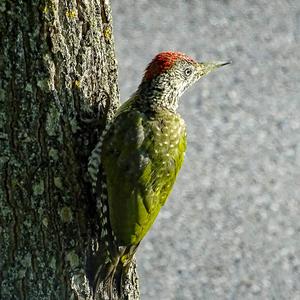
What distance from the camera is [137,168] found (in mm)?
4422

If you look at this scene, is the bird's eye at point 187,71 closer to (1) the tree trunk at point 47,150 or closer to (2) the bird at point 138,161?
(2) the bird at point 138,161

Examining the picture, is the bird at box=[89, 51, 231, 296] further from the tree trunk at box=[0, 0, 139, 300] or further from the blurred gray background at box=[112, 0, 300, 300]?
the blurred gray background at box=[112, 0, 300, 300]

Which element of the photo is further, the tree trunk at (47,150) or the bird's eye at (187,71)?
the bird's eye at (187,71)

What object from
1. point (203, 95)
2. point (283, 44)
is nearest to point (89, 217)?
point (203, 95)

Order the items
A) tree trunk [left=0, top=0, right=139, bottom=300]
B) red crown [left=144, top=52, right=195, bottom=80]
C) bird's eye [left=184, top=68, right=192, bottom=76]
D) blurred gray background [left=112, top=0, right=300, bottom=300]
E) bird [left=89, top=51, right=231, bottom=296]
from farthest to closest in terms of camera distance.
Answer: blurred gray background [left=112, top=0, right=300, bottom=300] < bird's eye [left=184, top=68, right=192, bottom=76] < red crown [left=144, top=52, right=195, bottom=80] < bird [left=89, top=51, right=231, bottom=296] < tree trunk [left=0, top=0, right=139, bottom=300]

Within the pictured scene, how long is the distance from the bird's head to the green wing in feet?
0.70

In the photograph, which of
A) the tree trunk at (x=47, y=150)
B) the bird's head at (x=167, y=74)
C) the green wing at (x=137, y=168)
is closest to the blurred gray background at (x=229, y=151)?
the bird's head at (x=167, y=74)

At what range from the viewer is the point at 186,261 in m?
7.72

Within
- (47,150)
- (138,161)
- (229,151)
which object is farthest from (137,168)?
(229,151)

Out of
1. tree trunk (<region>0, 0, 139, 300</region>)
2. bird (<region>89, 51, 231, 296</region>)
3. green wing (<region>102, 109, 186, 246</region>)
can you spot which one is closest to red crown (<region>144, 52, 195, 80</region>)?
bird (<region>89, 51, 231, 296</region>)

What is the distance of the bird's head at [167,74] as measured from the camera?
15.6 ft

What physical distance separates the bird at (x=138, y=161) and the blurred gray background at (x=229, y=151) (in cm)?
298

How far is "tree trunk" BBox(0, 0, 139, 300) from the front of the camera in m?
4.06

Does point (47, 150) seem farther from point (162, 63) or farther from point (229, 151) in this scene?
point (229, 151)
